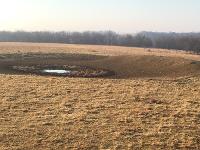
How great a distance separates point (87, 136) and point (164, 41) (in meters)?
101

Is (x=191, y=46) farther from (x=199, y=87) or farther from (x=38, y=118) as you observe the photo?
(x=38, y=118)

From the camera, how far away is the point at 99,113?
641 inches

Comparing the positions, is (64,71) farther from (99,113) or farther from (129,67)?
(99,113)

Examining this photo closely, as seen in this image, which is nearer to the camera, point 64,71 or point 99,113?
point 99,113

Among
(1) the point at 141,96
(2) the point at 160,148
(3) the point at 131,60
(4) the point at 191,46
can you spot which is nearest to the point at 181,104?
(1) the point at 141,96

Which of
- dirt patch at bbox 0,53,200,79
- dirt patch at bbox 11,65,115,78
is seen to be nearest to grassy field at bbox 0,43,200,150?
dirt patch at bbox 0,53,200,79

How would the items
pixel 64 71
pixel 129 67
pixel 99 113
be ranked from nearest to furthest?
1. pixel 99 113
2. pixel 64 71
3. pixel 129 67

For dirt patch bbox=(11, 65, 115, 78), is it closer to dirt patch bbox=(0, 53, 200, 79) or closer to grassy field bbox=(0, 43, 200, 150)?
dirt patch bbox=(0, 53, 200, 79)

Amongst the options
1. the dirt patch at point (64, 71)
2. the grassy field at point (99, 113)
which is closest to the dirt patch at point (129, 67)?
the dirt patch at point (64, 71)

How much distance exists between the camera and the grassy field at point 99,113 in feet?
41.5

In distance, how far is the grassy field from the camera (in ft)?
41.5

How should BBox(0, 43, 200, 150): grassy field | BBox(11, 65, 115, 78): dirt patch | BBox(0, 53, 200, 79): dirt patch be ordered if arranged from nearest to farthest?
BBox(0, 43, 200, 150): grassy field, BBox(0, 53, 200, 79): dirt patch, BBox(11, 65, 115, 78): dirt patch

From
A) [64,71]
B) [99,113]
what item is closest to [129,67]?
[64,71]

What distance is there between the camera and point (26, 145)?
12.2 metres
